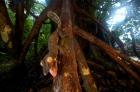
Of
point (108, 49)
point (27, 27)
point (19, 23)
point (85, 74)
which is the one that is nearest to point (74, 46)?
point (85, 74)

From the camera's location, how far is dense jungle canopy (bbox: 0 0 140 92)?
2.28 m

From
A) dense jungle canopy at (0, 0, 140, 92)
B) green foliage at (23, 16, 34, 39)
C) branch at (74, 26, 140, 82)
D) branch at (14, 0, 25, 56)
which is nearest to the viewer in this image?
dense jungle canopy at (0, 0, 140, 92)

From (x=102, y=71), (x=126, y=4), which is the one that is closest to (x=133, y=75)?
(x=102, y=71)

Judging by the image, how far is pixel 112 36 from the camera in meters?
3.65

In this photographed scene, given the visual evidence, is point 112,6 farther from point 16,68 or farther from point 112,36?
point 16,68

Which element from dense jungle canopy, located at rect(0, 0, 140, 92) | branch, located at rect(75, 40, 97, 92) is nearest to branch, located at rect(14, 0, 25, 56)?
dense jungle canopy, located at rect(0, 0, 140, 92)

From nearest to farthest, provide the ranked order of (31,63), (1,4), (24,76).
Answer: (1,4) < (24,76) < (31,63)

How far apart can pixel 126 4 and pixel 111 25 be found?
397 mm

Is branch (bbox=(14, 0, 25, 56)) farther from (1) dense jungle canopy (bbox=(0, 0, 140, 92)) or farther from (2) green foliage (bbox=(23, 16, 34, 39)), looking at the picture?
(2) green foliage (bbox=(23, 16, 34, 39))

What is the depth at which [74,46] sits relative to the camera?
2387 millimetres

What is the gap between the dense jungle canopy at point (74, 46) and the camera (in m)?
2.28

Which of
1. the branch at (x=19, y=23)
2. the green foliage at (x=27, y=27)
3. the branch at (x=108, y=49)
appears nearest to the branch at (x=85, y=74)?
the branch at (x=108, y=49)

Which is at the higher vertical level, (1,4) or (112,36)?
(1,4)

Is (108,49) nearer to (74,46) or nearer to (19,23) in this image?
(74,46)
